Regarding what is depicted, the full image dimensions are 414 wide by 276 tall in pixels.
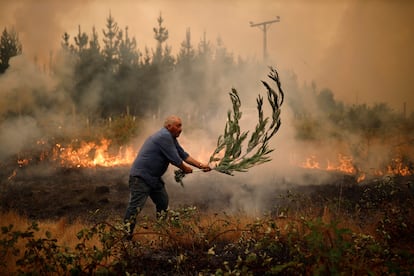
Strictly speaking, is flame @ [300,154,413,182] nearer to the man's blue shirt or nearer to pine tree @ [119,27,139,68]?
the man's blue shirt

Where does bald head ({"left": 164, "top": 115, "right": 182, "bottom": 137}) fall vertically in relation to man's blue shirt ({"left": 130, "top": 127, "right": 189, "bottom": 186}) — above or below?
above

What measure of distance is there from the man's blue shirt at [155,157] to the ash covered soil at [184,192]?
185cm

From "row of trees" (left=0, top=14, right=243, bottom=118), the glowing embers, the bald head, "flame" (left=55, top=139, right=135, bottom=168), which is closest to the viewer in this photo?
the bald head

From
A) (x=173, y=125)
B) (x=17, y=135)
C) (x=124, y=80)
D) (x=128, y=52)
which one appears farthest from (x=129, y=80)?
(x=173, y=125)

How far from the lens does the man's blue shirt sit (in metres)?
5.52

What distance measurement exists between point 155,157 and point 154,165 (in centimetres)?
11

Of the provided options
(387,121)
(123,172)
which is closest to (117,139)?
(123,172)

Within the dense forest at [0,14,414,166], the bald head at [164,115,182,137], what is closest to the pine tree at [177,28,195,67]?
the dense forest at [0,14,414,166]

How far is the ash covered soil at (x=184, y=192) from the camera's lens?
8.05 m

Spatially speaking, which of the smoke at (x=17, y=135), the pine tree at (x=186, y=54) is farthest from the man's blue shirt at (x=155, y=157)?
the pine tree at (x=186, y=54)

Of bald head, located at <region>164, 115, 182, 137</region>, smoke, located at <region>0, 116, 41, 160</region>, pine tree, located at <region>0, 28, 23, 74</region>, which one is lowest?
smoke, located at <region>0, 116, 41, 160</region>

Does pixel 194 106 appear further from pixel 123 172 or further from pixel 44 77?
pixel 123 172

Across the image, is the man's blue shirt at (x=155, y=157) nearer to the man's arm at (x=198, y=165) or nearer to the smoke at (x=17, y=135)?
the man's arm at (x=198, y=165)

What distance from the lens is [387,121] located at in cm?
1552
